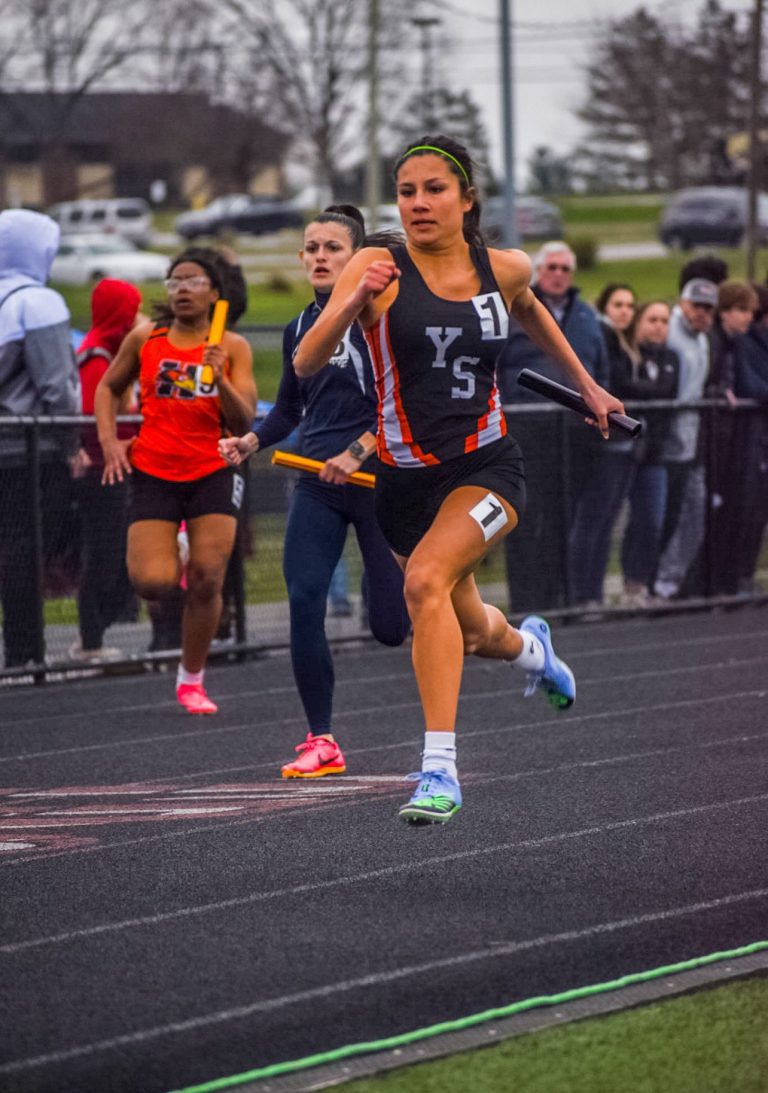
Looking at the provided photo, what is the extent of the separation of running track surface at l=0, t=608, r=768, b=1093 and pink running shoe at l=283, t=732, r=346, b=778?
0.28 feet

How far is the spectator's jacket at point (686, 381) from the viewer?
42.0 feet

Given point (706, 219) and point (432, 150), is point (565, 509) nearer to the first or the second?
point (432, 150)

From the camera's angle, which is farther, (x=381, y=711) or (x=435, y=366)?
(x=381, y=711)

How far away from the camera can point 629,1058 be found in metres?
Answer: 4.00

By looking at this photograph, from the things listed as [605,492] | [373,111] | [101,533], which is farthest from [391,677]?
[373,111]

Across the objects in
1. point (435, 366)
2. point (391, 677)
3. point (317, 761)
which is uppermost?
point (435, 366)

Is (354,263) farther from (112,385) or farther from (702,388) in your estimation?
(702,388)

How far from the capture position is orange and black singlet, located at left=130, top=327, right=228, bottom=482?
8.73 metres

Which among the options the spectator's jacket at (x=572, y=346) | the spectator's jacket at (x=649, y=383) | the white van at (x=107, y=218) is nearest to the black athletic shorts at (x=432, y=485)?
the spectator's jacket at (x=572, y=346)

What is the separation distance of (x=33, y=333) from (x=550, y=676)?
422 centimetres

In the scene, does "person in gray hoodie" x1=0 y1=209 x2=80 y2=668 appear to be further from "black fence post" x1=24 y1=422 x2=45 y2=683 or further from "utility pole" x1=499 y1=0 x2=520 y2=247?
"utility pole" x1=499 y1=0 x2=520 y2=247

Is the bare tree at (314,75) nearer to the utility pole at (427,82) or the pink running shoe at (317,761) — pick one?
the utility pole at (427,82)

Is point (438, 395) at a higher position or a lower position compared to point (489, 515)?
higher

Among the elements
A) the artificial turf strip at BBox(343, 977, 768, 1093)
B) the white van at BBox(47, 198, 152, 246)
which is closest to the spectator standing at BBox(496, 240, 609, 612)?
the artificial turf strip at BBox(343, 977, 768, 1093)
